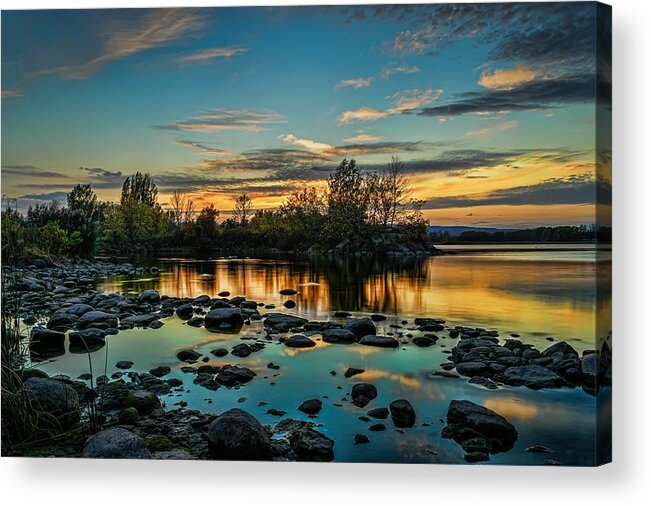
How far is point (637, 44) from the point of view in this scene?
426 cm

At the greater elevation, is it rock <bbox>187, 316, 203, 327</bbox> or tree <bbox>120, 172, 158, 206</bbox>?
tree <bbox>120, 172, 158, 206</bbox>

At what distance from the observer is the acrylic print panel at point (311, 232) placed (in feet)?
14.0

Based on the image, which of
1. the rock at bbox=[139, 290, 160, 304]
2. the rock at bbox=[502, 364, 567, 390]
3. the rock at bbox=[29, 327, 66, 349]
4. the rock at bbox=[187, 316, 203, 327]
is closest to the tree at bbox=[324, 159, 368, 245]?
the rock at bbox=[187, 316, 203, 327]

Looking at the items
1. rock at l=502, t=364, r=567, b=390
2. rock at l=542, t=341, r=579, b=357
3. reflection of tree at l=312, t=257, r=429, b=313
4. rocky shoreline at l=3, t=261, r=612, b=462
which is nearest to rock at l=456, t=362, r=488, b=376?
rocky shoreline at l=3, t=261, r=612, b=462

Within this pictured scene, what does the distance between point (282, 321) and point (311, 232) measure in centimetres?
82

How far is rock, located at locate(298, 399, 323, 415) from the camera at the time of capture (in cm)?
438

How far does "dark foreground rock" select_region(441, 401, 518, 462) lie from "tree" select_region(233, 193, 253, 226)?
225cm

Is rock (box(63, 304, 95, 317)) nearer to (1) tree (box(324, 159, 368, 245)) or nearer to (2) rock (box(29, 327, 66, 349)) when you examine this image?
(2) rock (box(29, 327, 66, 349))

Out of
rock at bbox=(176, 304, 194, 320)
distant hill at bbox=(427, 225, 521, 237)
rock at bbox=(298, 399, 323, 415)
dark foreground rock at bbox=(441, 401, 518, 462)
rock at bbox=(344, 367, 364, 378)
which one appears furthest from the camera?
rock at bbox=(176, 304, 194, 320)

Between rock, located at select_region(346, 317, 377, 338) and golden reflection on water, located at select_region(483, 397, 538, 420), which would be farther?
rock, located at select_region(346, 317, 377, 338)

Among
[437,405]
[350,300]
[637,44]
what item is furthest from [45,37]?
[637,44]

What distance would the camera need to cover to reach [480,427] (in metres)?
4.16

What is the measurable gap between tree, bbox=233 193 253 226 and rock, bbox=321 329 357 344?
1189mm

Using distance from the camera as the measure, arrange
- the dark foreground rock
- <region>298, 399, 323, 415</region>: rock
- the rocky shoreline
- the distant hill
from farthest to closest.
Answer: the distant hill < <region>298, 399, 323, 415</region>: rock < the rocky shoreline < the dark foreground rock
